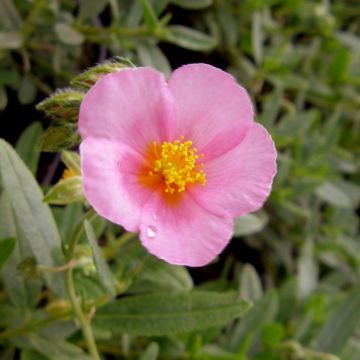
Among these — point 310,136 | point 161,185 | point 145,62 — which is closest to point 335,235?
point 310,136

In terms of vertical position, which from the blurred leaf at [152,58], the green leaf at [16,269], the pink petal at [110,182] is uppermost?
the pink petal at [110,182]

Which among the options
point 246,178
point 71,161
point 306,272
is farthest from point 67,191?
point 306,272

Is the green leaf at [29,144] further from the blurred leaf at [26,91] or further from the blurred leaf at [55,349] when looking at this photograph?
the blurred leaf at [55,349]

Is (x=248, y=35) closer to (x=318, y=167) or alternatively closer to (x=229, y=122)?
(x=318, y=167)

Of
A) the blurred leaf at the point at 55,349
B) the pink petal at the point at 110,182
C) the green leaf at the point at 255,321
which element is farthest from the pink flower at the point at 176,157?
the green leaf at the point at 255,321

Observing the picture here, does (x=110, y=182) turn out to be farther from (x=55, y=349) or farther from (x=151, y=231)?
(x=55, y=349)

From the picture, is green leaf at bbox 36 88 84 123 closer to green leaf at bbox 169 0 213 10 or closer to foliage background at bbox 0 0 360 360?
foliage background at bbox 0 0 360 360

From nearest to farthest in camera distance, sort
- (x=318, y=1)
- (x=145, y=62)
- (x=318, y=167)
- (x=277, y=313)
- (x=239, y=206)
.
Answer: (x=239, y=206) < (x=145, y=62) < (x=277, y=313) < (x=318, y=167) < (x=318, y=1)
